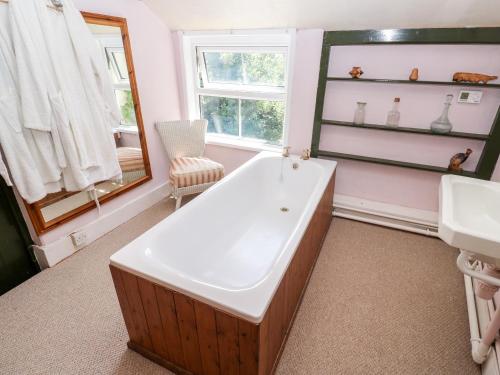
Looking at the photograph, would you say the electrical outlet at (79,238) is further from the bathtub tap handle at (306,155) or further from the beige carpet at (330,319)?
the bathtub tap handle at (306,155)

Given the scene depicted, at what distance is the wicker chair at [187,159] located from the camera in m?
2.52

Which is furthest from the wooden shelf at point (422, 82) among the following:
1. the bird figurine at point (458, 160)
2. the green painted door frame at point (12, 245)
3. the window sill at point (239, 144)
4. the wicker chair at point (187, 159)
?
the green painted door frame at point (12, 245)

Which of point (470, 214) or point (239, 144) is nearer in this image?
point (470, 214)

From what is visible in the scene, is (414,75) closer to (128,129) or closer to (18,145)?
(128,129)

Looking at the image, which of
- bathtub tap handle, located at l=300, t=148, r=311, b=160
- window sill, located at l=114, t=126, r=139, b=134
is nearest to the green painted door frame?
window sill, located at l=114, t=126, r=139, b=134

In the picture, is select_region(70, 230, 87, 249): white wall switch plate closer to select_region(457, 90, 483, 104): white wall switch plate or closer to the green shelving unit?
the green shelving unit

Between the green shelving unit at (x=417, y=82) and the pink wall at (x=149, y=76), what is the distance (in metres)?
1.55

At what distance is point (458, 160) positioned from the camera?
6.79 ft

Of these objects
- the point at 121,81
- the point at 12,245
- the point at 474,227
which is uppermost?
the point at 121,81

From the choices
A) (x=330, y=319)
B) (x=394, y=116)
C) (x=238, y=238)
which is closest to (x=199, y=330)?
(x=330, y=319)

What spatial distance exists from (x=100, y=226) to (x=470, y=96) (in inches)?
122

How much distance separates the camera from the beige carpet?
1.38 meters

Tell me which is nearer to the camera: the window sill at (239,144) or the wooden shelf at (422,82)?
the wooden shelf at (422,82)

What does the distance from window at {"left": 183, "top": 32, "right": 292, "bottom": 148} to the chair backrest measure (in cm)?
31
